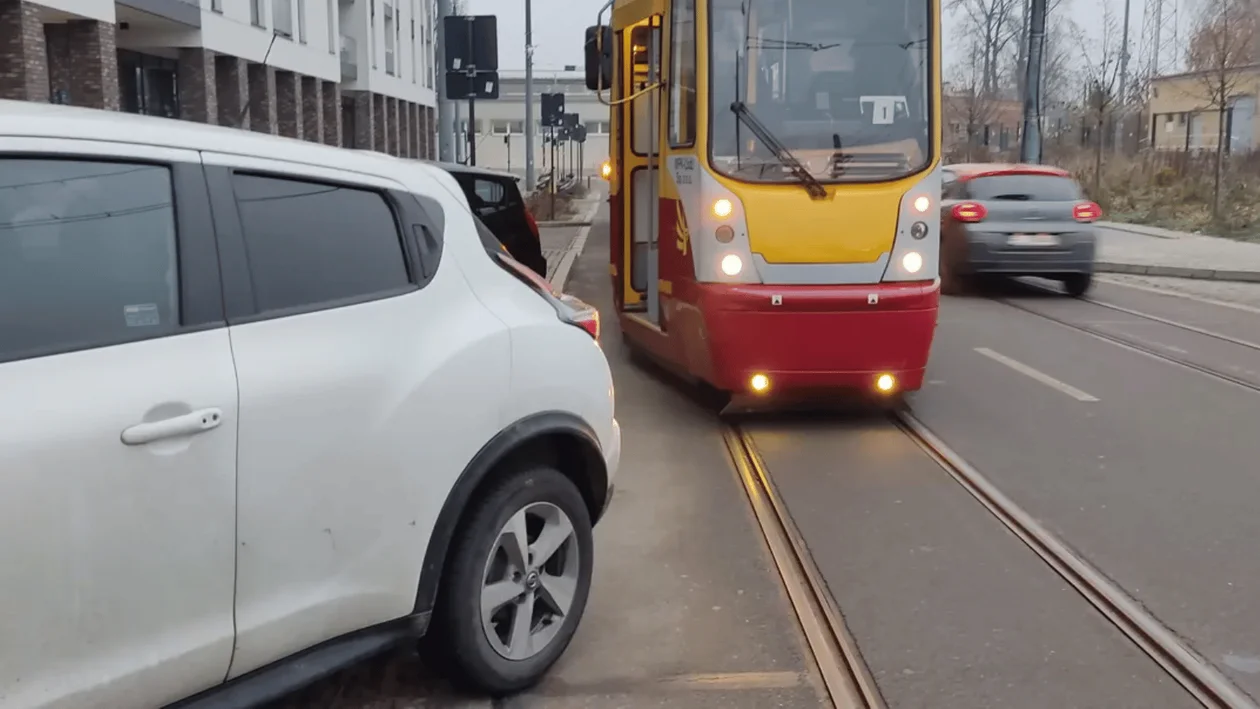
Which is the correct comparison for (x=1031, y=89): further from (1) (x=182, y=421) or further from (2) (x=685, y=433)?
(1) (x=182, y=421)

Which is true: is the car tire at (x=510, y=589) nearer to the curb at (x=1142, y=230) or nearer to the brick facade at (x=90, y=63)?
the brick facade at (x=90, y=63)

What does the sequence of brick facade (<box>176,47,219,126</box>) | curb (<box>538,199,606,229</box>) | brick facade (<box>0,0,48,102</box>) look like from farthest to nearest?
curb (<box>538,199,606,229</box>) → brick facade (<box>176,47,219,126</box>) → brick facade (<box>0,0,48,102</box>)

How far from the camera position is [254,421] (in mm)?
3162

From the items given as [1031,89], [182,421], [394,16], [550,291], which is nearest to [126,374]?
[182,421]

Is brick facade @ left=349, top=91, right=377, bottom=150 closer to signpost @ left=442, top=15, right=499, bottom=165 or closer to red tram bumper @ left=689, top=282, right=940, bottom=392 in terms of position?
signpost @ left=442, top=15, right=499, bottom=165

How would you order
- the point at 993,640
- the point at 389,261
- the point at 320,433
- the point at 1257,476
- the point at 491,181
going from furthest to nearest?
the point at 491,181 → the point at 1257,476 → the point at 993,640 → the point at 389,261 → the point at 320,433

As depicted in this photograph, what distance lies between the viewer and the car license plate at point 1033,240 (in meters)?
15.8

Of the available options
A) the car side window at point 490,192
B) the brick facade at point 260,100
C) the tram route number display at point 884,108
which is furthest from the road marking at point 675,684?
the brick facade at point 260,100

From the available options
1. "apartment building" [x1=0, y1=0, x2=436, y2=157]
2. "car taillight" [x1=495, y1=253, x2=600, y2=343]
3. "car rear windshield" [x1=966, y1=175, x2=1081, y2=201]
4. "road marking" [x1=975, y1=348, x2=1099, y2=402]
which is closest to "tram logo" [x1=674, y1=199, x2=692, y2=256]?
"apartment building" [x1=0, y1=0, x2=436, y2=157]

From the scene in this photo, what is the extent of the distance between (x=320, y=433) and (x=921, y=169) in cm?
569

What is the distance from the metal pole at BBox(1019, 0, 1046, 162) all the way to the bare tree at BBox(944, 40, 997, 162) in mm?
16314

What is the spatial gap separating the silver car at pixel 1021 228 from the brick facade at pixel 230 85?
68.7 feet

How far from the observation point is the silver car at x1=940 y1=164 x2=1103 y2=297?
15742 mm

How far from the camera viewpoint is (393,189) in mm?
3936
